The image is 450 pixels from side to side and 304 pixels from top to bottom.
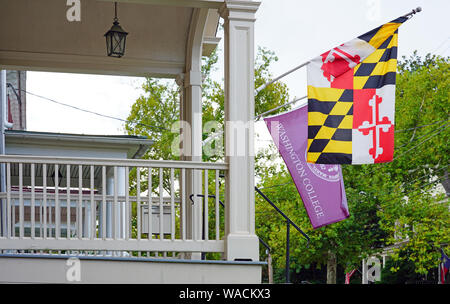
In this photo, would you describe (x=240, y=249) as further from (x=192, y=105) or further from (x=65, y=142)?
(x=65, y=142)

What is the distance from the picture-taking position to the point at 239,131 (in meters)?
6.94

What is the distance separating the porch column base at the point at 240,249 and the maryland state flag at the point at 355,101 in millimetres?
1245

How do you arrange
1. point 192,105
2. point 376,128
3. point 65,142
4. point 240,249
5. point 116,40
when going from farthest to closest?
1. point 65,142
2. point 192,105
3. point 116,40
4. point 376,128
5. point 240,249

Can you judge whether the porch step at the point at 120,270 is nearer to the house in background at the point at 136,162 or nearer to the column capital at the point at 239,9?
the house in background at the point at 136,162

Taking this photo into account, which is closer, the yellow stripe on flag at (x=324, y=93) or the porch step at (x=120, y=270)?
the porch step at (x=120, y=270)

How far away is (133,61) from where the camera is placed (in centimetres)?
1025

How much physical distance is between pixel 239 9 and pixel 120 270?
9.15 ft

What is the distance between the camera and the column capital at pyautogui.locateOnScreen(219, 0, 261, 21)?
7.12 metres

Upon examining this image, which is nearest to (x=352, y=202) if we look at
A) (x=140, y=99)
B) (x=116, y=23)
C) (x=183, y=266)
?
(x=140, y=99)

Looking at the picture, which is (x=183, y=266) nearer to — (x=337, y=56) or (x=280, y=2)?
(x=337, y=56)

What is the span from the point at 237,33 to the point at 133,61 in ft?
11.2

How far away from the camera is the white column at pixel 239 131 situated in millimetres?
6883

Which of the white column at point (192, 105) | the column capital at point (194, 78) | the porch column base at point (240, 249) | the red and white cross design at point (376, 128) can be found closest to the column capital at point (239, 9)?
the red and white cross design at point (376, 128)

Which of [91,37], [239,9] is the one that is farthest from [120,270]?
[91,37]
